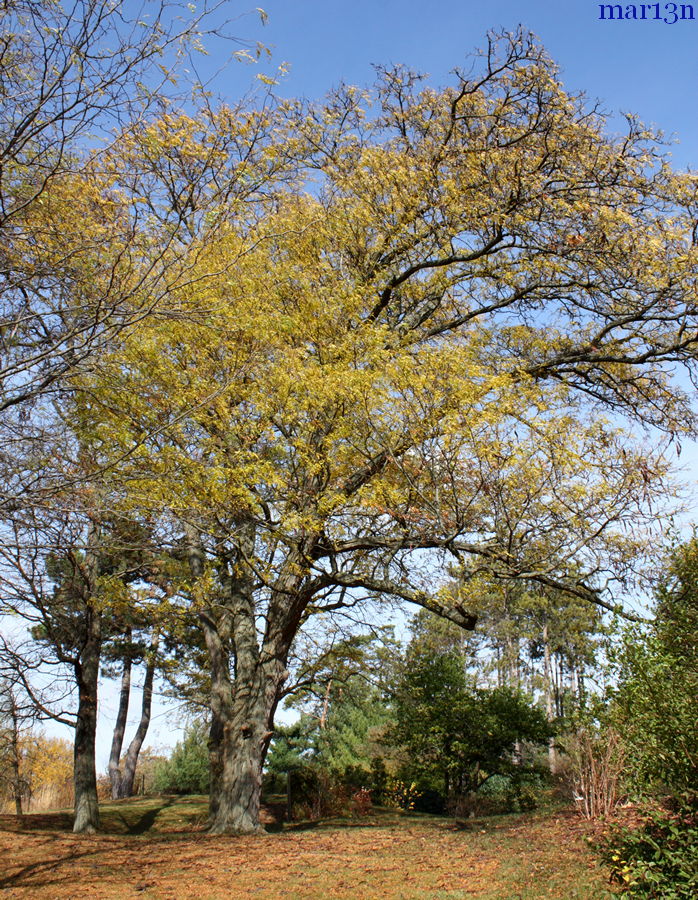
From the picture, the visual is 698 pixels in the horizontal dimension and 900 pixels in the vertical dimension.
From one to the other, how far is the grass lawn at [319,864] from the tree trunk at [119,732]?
1032 cm

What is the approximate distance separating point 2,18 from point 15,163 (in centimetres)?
76

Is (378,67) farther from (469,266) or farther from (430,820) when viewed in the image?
(430,820)

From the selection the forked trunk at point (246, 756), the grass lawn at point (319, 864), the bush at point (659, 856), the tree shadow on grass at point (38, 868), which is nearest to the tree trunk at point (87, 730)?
the grass lawn at point (319, 864)

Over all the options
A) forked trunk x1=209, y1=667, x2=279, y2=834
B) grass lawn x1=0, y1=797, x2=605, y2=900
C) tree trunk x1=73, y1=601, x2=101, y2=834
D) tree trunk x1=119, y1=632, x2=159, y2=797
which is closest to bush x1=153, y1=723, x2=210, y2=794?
tree trunk x1=119, y1=632, x2=159, y2=797

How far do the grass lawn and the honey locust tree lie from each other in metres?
1.50

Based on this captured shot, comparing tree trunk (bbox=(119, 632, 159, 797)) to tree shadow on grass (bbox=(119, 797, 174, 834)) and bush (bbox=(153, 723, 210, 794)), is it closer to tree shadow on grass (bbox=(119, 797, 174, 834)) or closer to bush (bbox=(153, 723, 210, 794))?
bush (bbox=(153, 723, 210, 794))

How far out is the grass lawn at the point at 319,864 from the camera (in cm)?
566

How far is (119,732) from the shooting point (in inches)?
723

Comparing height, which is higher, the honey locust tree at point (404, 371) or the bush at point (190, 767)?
the honey locust tree at point (404, 371)

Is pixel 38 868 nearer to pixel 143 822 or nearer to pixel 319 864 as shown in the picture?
pixel 319 864

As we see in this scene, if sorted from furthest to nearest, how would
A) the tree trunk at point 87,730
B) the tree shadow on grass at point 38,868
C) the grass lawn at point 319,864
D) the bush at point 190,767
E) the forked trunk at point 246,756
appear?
the bush at point 190,767
the tree trunk at point 87,730
the forked trunk at point 246,756
the tree shadow on grass at point 38,868
the grass lawn at point 319,864

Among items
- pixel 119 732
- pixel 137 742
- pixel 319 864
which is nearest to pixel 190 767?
pixel 137 742

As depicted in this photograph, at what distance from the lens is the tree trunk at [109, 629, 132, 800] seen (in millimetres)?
18016

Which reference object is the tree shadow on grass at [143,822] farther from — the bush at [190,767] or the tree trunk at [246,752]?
the tree trunk at [246,752]
